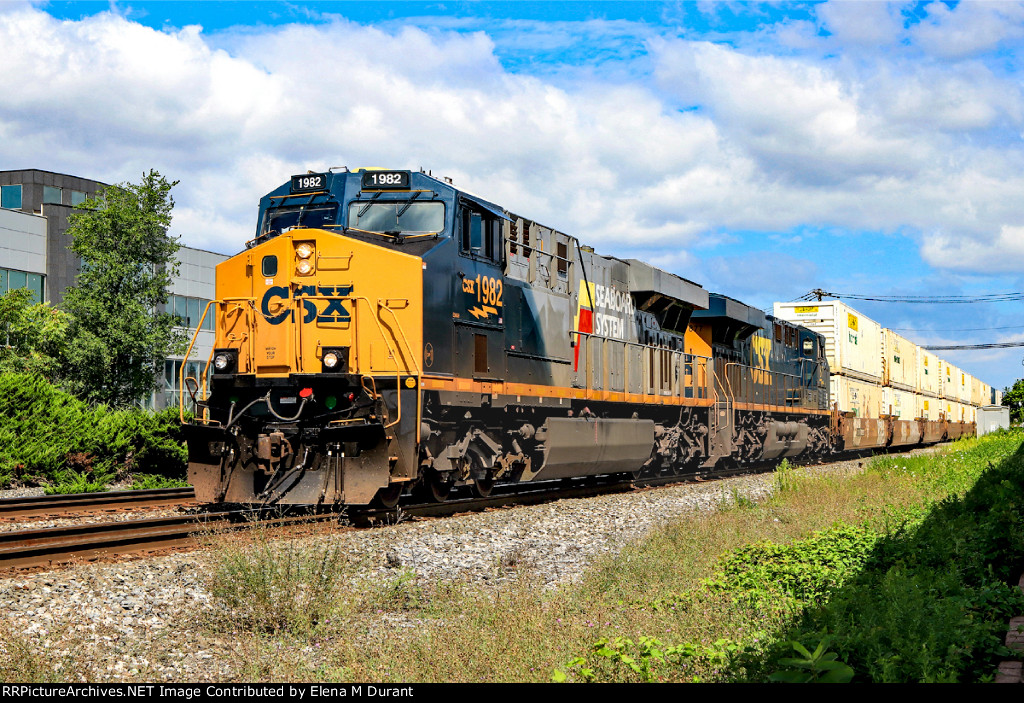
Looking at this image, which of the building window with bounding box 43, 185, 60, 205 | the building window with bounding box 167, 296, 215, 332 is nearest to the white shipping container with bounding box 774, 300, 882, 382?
the building window with bounding box 167, 296, 215, 332

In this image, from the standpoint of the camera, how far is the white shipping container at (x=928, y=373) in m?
43.4

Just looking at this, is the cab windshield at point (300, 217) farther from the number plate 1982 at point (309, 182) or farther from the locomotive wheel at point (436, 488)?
the locomotive wheel at point (436, 488)

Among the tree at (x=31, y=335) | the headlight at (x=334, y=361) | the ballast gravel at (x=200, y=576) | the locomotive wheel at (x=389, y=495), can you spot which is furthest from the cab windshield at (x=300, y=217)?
the tree at (x=31, y=335)

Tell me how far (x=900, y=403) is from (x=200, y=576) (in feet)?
120

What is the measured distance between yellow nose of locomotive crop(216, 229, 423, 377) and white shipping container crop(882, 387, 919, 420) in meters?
29.8

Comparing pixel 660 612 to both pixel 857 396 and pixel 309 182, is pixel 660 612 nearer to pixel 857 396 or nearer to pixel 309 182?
pixel 309 182

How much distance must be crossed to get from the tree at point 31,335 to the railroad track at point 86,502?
1585 cm

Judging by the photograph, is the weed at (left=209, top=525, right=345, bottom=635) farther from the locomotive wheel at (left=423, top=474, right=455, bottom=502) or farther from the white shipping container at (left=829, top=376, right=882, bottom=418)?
the white shipping container at (left=829, top=376, right=882, bottom=418)

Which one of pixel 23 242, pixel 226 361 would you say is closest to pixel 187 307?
pixel 23 242

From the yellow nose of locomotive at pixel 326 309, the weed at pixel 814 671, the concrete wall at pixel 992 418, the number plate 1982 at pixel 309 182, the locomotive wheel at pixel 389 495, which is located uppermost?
the number plate 1982 at pixel 309 182

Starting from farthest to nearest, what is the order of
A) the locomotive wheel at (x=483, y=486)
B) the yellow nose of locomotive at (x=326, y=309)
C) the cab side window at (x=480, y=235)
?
1. the locomotive wheel at (x=483, y=486)
2. the cab side window at (x=480, y=235)
3. the yellow nose of locomotive at (x=326, y=309)

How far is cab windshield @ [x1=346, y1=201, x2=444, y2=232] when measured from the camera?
11586 mm

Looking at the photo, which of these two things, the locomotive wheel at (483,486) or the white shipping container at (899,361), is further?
the white shipping container at (899,361)
